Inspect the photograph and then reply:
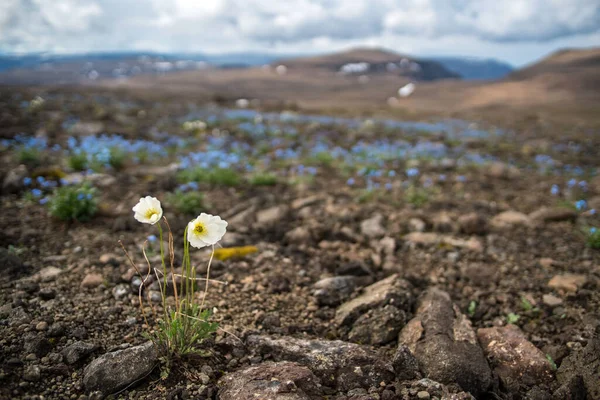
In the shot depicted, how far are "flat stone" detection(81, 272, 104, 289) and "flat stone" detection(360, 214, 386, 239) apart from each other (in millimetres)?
2695

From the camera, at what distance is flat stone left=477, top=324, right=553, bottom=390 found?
2.31 metres

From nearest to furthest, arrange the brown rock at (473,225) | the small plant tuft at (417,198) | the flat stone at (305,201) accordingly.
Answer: the brown rock at (473,225)
the flat stone at (305,201)
the small plant tuft at (417,198)

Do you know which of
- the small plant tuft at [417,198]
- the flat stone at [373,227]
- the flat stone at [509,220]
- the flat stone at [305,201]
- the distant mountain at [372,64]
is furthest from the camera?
the distant mountain at [372,64]

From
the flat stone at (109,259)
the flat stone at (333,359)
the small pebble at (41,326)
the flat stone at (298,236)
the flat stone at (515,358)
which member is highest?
the small pebble at (41,326)

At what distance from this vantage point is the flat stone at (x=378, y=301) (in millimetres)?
2820

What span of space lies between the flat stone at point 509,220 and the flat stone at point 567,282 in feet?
4.25

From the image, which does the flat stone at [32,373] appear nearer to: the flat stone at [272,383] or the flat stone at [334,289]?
the flat stone at [272,383]

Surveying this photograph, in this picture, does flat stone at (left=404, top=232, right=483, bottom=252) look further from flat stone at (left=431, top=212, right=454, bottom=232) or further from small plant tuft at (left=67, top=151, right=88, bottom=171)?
small plant tuft at (left=67, top=151, right=88, bottom=171)

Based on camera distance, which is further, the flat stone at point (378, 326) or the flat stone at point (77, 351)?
the flat stone at point (378, 326)

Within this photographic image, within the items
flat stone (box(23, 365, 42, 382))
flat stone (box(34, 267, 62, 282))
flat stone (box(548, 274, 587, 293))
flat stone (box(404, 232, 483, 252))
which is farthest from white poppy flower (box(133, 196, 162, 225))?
flat stone (box(548, 274, 587, 293))

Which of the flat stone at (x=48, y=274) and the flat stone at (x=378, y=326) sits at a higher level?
the flat stone at (x=48, y=274)

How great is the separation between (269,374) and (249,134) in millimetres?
9564

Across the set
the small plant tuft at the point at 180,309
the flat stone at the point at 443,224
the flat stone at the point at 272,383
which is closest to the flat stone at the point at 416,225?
the flat stone at the point at 443,224

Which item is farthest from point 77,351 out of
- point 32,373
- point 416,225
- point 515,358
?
point 416,225
